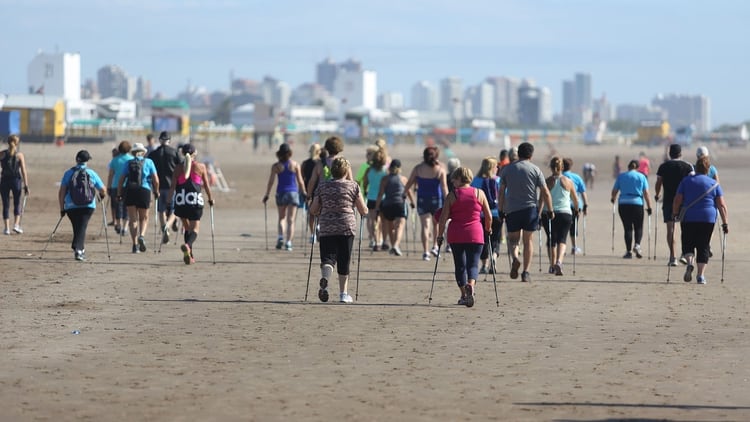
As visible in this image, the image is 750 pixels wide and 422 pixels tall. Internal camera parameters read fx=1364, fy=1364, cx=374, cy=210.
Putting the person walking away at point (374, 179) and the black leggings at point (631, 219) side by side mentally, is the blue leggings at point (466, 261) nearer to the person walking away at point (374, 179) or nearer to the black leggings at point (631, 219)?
the person walking away at point (374, 179)

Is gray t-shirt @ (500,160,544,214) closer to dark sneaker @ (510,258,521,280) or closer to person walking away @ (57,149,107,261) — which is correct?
dark sneaker @ (510,258,521,280)

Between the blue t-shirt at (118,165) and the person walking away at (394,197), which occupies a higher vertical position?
the blue t-shirt at (118,165)

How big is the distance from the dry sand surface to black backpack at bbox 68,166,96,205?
0.81 m

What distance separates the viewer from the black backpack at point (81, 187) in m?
16.8

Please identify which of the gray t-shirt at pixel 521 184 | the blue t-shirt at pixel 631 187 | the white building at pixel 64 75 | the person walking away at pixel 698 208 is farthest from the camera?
the white building at pixel 64 75

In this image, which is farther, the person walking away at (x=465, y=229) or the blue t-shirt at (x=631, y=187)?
the blue t-shirt at (x=631, y=187)

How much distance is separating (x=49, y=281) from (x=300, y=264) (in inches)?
146

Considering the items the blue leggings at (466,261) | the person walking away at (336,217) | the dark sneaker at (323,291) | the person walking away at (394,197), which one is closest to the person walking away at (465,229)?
the blue leggings at (466,261)

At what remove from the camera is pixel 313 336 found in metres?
10.9

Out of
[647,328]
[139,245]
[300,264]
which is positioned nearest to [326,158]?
[300,264]

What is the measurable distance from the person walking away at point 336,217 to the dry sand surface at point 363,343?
0.41 metres

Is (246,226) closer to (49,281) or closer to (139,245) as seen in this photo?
(139,245)

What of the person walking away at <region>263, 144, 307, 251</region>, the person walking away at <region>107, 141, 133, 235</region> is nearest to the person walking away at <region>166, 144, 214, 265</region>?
the person walking away at <region>107, 141, 133, 235</region>

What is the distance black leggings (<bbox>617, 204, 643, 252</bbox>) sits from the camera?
18828 millimetres
